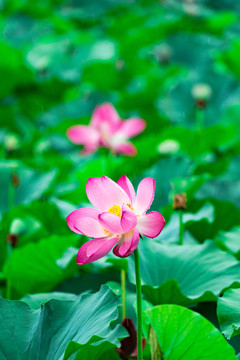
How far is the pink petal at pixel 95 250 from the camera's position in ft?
2.04

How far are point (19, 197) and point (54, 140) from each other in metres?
0.62

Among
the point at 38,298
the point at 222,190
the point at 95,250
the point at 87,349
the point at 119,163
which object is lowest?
the point at 119,163

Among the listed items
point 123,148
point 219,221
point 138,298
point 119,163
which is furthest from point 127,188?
point 119,163

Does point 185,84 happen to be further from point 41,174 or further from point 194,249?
point 194,249

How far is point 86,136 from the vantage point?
149cm

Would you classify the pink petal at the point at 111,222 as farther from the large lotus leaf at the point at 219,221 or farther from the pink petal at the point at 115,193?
the large lotus leaf at the point at 219,221

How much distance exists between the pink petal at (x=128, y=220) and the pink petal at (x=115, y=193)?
0.05 meters

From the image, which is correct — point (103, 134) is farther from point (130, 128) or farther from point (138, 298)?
point (138, 298)

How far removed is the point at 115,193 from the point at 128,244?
7 cm

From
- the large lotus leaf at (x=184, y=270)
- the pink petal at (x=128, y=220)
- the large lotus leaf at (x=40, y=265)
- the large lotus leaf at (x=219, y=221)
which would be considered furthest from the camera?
the large lotus leaf at (x=219, y=221)

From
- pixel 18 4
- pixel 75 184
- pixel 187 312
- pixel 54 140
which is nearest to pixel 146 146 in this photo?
pixel 75 184

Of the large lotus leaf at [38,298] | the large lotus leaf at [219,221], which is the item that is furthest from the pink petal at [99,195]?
the large lotus leaf at [219,221]

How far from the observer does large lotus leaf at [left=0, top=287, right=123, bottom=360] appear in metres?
0.71

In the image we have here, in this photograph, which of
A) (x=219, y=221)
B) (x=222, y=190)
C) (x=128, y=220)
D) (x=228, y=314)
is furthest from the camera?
(x=222, y=190)
